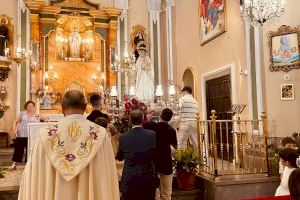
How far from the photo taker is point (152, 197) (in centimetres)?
407

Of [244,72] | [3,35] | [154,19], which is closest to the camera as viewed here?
[244,72]

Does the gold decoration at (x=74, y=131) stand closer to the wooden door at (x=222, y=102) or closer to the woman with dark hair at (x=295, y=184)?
the woman with dark hair at (x=295, y=184)

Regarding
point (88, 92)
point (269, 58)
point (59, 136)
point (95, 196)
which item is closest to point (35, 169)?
point (59, 136)

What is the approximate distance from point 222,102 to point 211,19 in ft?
7.53

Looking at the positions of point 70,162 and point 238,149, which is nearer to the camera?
point 70,162

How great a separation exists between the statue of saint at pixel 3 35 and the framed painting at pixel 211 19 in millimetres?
6173

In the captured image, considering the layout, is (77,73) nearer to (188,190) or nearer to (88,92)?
(88,92)

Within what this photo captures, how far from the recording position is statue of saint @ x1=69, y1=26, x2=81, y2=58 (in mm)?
12586

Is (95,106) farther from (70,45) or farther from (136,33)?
(136,33)

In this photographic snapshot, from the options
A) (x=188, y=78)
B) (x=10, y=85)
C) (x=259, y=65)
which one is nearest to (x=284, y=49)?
(x=259, y=65)

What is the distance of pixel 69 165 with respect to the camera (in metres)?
2.69

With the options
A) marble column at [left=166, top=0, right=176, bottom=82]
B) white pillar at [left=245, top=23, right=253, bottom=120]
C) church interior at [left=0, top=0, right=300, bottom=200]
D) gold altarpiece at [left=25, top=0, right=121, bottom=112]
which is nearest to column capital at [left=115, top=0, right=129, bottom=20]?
church interior at [left=0, top=0, right=300, bottom=200]

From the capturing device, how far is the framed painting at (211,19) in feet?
30.4

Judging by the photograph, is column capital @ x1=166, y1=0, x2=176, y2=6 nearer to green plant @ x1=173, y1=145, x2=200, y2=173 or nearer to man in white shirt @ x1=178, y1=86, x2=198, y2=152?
man in white shirt @ x1=178, y1=86, x2=198, y2=152
